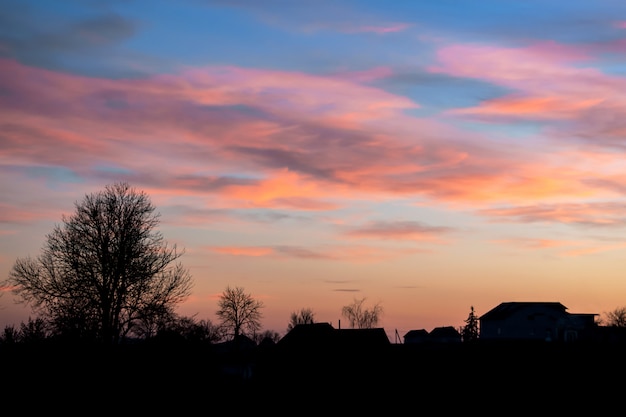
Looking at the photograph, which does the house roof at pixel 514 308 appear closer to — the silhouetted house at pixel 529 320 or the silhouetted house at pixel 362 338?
the silhouetted house at pixel 529 320

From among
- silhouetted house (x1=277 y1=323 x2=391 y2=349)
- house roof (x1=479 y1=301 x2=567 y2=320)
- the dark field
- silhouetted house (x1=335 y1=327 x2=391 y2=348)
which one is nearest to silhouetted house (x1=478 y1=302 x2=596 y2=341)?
house roof (x1=479 y1=301 x2=567 y2=320)

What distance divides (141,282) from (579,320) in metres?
82.6

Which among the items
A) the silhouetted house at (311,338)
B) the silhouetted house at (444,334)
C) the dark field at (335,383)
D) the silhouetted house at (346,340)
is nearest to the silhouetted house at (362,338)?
the silhouetted house at (346,340)

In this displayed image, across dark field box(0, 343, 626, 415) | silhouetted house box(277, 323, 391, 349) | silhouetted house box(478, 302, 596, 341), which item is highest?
silhouetted house box(478, 302, 596, 341)

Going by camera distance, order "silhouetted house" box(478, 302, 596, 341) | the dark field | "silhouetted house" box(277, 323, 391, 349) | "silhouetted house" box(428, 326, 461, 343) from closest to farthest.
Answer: the dark field
"silhouetted house" box(277, 323, 391, 349)
"silhouetted house" box(478, 302, 596, 341)
"silhouetted house" box(428, 326, 461, 343)

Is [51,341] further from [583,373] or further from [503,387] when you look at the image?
[583,373]

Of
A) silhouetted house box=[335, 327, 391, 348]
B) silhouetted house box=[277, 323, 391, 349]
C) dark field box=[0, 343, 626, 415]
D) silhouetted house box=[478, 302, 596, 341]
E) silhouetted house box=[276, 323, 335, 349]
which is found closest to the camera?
dark field box=[0, 343, 626, 415]

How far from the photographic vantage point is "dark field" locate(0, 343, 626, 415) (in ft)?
127

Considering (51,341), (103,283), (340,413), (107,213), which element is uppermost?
(107,213)

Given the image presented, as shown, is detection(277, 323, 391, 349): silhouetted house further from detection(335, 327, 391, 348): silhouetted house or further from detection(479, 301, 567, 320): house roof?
detection(479, 301, 567, 320): house roof

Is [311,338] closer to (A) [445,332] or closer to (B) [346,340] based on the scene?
(B) [346,340]

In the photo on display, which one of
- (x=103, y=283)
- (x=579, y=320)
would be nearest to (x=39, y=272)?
(x=103, y=283)

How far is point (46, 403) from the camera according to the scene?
37.5 m

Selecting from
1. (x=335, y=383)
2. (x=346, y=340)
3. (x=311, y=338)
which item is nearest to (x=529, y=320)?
(x=311, y=338)
